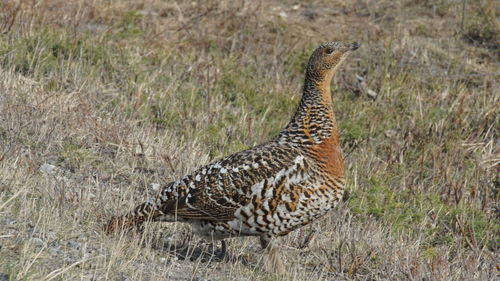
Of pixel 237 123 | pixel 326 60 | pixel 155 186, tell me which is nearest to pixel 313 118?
pixel 326 60

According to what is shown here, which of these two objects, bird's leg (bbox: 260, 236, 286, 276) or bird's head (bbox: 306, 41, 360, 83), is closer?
bird's leg (bbox: 260, 236, 286, 276)

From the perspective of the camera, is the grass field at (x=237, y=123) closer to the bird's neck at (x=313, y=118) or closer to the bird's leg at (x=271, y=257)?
the bird's leg at (x=271, y=257)

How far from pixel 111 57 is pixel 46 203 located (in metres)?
5.52

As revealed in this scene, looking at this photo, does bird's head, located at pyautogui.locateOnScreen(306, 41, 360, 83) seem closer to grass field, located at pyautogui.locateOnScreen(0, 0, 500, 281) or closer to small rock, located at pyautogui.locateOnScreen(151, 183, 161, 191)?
grass field, located at pyautogui.locateOnScreen(0, 0, 500, 281)

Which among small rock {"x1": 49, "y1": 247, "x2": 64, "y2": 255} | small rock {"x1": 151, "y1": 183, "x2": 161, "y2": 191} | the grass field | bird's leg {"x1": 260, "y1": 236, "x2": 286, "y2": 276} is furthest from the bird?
small rock {"x1": 151, "y1": 183, "x2": 161, "y2": 191}

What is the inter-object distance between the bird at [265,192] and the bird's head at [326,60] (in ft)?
1.31

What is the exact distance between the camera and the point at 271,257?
642 cm

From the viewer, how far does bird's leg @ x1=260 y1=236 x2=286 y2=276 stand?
6375 millimetres

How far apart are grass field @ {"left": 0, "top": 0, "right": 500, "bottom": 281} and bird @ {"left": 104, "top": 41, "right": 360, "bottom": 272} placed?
25 centimetres

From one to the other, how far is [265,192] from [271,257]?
591 mm

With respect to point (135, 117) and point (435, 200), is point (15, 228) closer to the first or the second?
point (135, 117)

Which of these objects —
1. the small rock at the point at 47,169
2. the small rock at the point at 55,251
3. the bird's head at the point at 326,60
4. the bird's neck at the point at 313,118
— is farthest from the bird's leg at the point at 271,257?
the small rock at the point at 47,169

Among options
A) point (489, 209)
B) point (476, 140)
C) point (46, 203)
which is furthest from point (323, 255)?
point (476, 140)

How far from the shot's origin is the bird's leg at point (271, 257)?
20.9ft
